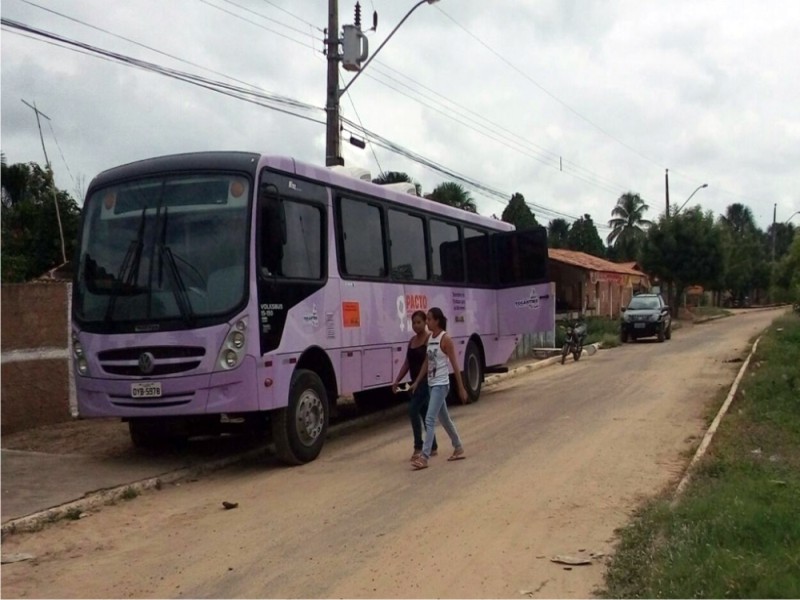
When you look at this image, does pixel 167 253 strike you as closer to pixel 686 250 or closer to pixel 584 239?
pixel 686 250

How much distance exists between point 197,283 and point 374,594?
175 inches

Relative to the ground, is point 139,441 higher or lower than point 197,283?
lower

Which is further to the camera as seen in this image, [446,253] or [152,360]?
[446,253]

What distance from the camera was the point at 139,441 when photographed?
10.5m

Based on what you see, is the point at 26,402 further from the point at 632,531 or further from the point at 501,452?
the point at 632,531

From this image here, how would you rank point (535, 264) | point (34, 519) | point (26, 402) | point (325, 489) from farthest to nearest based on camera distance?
1. point (535, 264)
2. point (26, 402)
3. point (325, 489)
4. point (34, 519)

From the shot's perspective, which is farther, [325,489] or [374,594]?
[325,489]

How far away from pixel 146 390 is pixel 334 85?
9.36m

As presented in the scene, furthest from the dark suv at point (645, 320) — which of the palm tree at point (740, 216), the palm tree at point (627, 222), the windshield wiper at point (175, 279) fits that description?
the palm tree at point (740, 216)

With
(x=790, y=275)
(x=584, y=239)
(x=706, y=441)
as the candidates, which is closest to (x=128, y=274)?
(x=706, y=441)

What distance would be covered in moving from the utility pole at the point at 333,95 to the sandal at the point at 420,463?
803 centimetres

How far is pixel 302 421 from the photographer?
9562mm

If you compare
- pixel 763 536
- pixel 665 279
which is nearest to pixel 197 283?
pixel 763 536

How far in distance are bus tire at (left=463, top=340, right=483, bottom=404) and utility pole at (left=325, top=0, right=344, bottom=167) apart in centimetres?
427
